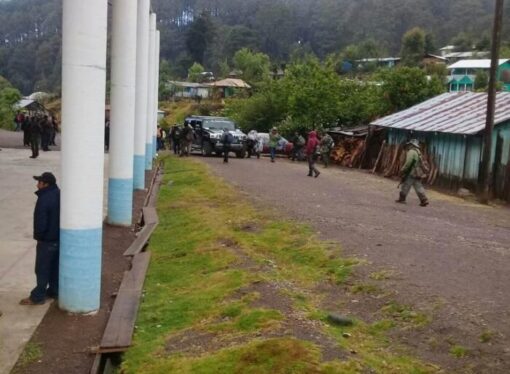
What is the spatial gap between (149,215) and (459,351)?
33.8ft

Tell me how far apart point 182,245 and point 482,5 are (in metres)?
127

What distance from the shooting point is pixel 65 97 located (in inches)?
325

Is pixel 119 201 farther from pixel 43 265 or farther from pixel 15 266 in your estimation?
pixel 43 265

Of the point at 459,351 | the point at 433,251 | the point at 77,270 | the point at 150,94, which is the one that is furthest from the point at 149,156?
the point at 459,351

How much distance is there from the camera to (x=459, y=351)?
638 centimetres

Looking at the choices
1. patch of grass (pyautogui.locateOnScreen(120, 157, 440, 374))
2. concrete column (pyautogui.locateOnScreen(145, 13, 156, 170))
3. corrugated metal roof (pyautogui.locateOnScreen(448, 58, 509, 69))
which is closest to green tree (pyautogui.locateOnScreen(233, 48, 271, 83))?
corrugated metal roof (pyautogui.locateOnScreen(448, 58, 509, 69))

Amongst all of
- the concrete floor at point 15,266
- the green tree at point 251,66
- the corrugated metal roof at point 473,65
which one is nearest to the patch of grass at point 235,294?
the concrete floor at point 15,266

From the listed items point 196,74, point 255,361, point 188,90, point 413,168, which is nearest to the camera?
point 255,361

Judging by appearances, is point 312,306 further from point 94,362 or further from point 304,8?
point 304,8

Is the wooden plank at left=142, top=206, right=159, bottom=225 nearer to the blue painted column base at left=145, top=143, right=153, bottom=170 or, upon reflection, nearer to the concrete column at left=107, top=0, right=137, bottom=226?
the concrete column at left=107, top=0, right=137, bottom=226

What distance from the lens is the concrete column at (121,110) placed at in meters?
14.1

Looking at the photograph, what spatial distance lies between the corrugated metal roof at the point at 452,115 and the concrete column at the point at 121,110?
12450 millimetres

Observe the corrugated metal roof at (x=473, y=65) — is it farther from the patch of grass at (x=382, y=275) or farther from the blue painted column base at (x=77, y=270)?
the blue painted column base at (x=77, y=270)

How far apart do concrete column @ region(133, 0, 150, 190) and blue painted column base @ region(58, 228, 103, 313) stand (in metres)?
11.9
